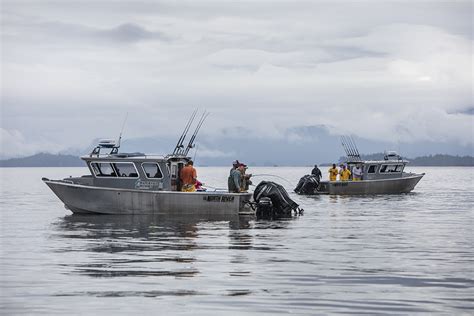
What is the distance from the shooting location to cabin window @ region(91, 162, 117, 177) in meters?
36.0

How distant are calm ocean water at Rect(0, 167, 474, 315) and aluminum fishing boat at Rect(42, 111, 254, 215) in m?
0.64

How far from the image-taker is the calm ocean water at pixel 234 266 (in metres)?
14.8

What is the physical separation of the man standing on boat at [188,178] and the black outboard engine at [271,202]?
3244 mm

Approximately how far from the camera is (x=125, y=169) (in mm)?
35844

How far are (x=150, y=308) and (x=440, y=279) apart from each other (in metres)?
6.85

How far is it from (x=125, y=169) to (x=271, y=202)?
22.2 ft

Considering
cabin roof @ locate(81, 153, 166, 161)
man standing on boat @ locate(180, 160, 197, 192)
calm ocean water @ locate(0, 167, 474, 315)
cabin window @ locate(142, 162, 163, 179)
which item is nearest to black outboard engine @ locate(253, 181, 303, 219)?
calm ocean water @ locate(0, 167, 474, 315)

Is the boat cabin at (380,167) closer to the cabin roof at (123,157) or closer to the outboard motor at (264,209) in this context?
the outboard motor at (264,209)

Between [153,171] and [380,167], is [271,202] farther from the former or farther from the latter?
[380,167]

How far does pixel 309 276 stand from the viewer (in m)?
18.1

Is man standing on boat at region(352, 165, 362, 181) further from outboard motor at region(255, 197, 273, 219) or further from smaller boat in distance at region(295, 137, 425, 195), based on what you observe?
outboard motor at region(255, 197, 273, 219)

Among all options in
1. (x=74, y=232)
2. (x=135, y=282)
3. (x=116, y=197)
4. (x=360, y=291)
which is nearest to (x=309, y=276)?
(x=360, y=291)

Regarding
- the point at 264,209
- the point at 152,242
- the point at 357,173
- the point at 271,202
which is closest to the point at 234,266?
the point at 152,242

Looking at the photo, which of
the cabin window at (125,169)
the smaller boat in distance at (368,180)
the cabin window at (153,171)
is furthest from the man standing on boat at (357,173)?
the cabin window at (125,169)
